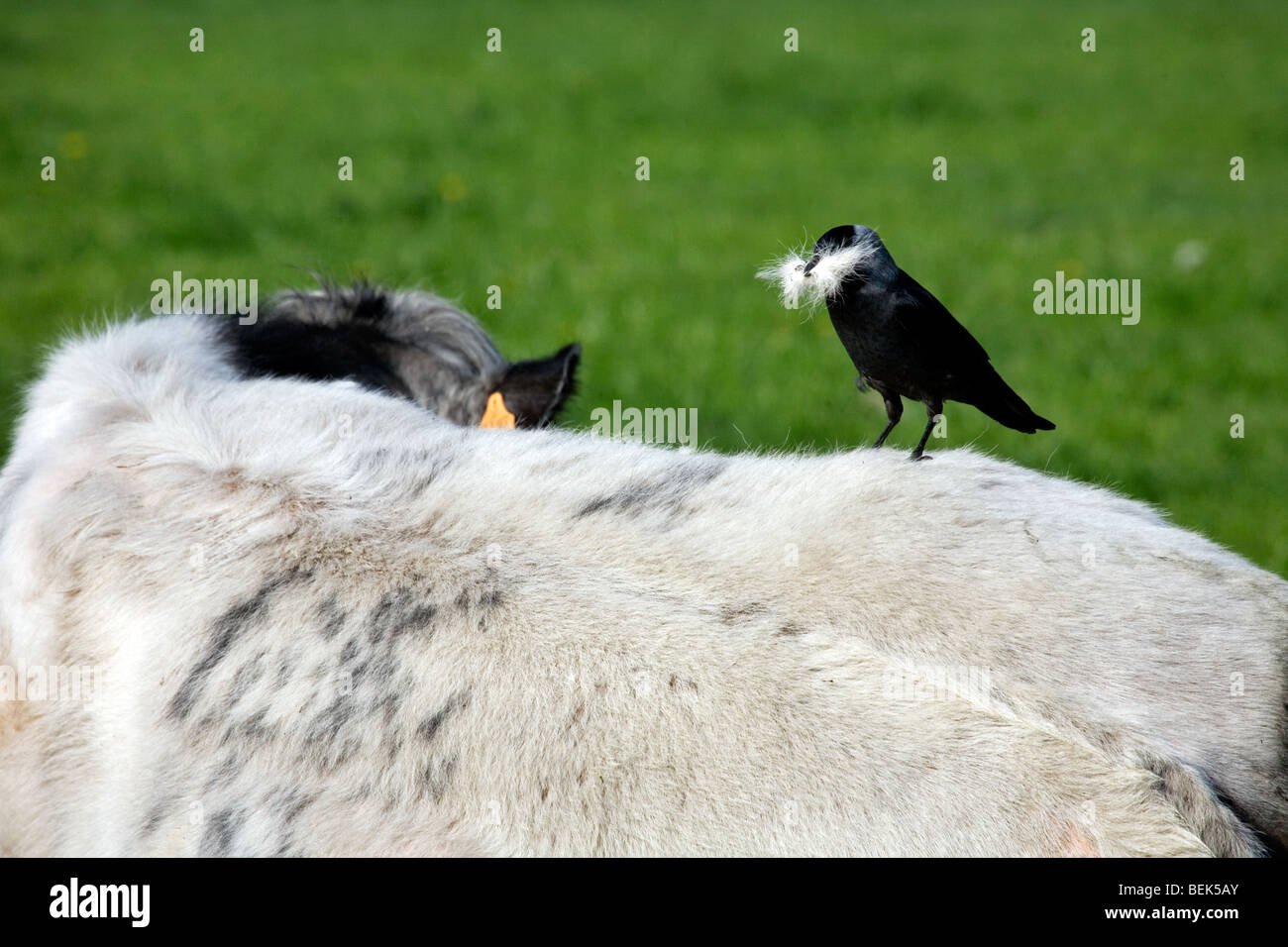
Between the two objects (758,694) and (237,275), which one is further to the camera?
(237,275)

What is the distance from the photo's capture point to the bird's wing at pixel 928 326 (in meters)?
2.52

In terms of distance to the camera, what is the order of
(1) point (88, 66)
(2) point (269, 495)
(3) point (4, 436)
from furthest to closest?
(1) point (88, 66), (3) point (4, 436), (2) point (269, 495)

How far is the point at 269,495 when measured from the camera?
105 inches

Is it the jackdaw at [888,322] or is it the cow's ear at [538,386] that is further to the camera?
the cow's ear at [538,386]

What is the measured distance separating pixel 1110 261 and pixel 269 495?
23.7 feet

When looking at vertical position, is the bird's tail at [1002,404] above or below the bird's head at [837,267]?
below

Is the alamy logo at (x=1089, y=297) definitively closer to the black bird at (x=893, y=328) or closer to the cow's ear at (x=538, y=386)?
the cow's ear at (x=538, y=386)

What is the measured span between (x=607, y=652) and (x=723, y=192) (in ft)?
27.7

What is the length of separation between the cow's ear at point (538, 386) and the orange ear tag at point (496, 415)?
0.14 metres

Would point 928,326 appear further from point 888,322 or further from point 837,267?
point 837,267

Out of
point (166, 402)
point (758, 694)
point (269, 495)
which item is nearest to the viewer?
point (758, 694)

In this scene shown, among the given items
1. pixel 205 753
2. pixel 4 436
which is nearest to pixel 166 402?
pixel 205 753

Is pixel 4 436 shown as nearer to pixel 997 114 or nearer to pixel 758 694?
pixel 758 694
